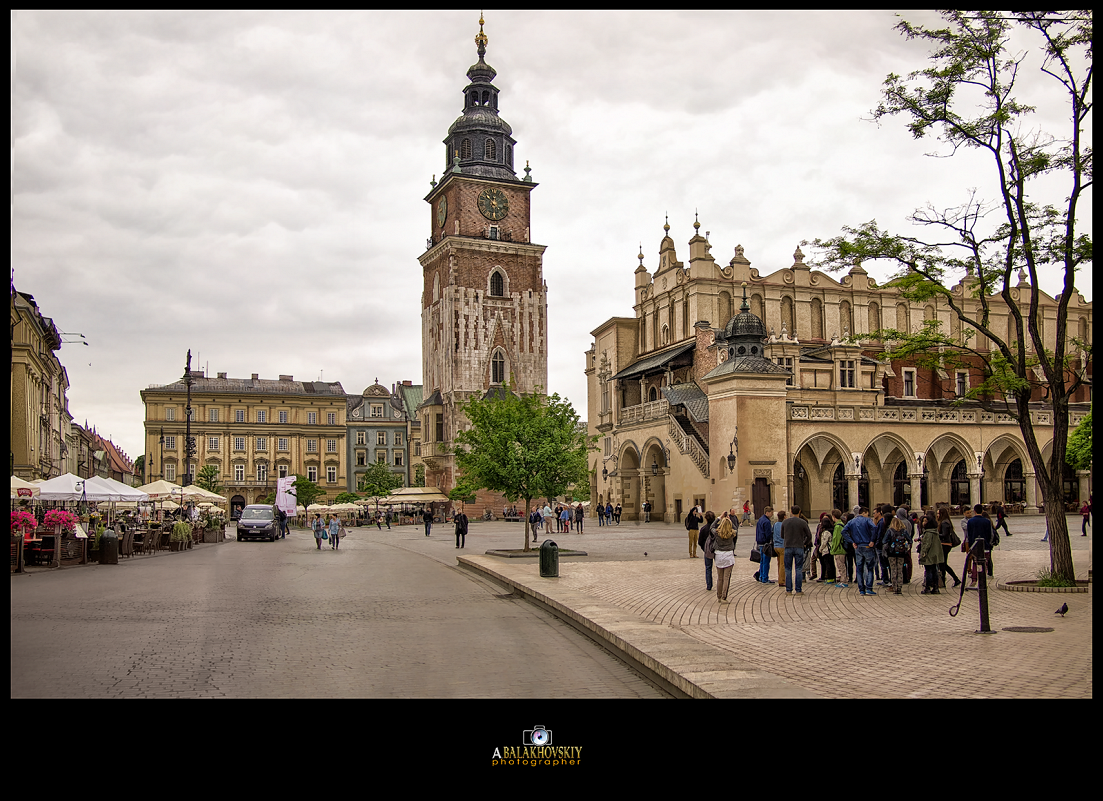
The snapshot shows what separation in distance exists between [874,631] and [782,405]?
34.6 metres

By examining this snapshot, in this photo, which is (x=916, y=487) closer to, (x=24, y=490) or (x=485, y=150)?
(x=24, y=490)

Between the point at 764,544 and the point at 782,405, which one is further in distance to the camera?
the point at 782,405

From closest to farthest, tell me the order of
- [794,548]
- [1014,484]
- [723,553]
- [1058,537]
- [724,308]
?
[723,553] → [1058,537] → [794,548] → [1014,484] → [724,308]

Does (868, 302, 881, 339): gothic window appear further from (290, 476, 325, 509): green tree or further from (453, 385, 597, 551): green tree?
(290, 476, 325, 509): green tree

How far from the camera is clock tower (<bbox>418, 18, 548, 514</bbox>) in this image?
8169 centimetres

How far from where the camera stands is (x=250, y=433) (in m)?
101

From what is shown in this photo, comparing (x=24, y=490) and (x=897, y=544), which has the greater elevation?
(x=24, y=490)

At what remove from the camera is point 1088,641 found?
36.8 ft

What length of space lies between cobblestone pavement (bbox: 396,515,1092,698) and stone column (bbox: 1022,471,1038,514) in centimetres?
3151

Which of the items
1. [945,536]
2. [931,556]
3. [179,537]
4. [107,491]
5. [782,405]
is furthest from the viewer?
[782,405]

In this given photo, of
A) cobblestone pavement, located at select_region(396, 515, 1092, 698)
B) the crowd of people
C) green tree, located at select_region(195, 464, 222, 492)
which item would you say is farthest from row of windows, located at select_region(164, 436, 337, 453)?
the crowd of people
